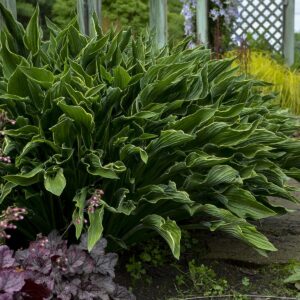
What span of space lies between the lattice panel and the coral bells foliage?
8.61 m

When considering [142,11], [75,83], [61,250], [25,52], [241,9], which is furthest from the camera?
[142,11]

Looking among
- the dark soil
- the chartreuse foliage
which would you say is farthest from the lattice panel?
the chartreuse foliage

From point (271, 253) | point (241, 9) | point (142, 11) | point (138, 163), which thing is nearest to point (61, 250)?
point (138, 163)

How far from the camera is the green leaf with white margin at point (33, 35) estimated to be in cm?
303

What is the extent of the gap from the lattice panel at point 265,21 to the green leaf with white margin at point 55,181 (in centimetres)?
843

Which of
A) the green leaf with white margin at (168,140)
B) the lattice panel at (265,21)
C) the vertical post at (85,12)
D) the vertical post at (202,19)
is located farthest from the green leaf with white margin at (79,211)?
the lattice panel at (265,21)

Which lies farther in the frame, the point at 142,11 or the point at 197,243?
the point at 142,11

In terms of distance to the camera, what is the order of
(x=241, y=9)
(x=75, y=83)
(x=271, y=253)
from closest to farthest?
(x=75, y=83), (x=271, y=253), (x=241, y=9)

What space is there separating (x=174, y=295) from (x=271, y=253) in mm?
642

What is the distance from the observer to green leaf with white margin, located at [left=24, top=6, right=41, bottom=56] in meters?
3.03

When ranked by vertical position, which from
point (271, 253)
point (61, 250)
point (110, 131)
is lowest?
point (271, 253)

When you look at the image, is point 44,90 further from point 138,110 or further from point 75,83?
point 138,110

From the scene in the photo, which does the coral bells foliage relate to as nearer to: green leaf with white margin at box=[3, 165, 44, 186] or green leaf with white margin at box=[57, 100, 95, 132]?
green leaf with white margin at box=[3, 165, 44, 186]

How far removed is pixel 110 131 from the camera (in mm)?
3025
